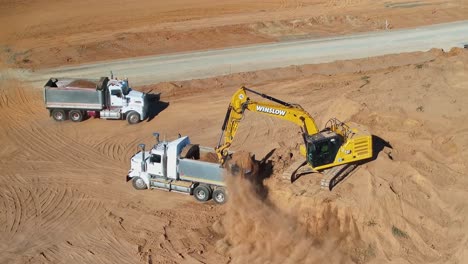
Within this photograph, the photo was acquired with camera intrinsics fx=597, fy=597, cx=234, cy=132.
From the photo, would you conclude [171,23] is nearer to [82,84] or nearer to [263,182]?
[82,84]

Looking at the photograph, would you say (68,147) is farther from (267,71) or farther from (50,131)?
(267,71)

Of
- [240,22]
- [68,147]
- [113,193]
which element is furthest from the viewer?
[240,22]

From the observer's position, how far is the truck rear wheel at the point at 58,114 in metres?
32.2

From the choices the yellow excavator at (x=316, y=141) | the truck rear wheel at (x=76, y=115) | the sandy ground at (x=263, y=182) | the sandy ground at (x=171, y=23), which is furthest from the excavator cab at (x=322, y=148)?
the sandy ground at (x=171, y=23)

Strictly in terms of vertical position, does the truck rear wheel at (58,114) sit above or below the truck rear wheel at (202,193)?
→ above

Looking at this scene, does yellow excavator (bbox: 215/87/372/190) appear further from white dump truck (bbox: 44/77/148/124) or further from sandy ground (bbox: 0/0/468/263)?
white dump truck (bbox: 44/77/148/124)

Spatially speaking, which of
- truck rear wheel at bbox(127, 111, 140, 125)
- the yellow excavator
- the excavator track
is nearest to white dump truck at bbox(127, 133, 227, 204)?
the yellow excavator

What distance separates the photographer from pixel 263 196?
23.2 m

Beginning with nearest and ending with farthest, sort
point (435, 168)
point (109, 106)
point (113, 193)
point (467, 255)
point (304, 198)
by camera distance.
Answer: point (467, 255), point (304, 198), point (435, 168), point (113, 193), point (109, 106)

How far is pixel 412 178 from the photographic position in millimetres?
22734

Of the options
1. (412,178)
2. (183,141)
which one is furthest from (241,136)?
(412,178)

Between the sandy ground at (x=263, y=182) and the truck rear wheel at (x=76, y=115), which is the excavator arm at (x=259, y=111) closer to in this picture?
the sandy ground at (x=263, y=182)

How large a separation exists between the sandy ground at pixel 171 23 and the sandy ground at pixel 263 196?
12442 mm

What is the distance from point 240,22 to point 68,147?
25.2m
